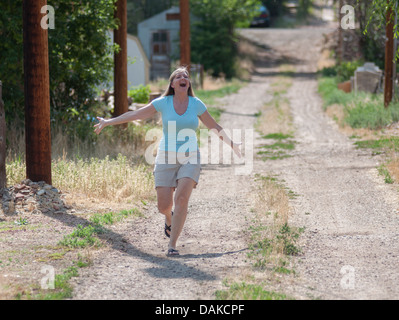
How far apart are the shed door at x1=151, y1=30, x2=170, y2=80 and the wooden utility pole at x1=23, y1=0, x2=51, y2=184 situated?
91.2 feet

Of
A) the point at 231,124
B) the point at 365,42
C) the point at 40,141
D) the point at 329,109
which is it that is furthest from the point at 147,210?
the point at 365,42

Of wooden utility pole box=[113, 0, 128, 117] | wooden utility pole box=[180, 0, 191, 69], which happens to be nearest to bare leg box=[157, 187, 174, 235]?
wooden utility pole box=[113, 0, 128, 117]

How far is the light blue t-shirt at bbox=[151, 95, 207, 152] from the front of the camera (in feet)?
21.3

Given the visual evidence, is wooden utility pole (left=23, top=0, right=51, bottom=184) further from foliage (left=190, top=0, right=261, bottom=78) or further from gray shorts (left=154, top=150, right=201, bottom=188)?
foliage (left=190, top=0, right=261, bottom=78)

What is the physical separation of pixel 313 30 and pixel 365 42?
24809mm

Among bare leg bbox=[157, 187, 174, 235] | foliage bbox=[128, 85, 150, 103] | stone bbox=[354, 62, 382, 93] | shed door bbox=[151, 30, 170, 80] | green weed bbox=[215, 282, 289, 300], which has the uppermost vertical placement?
shed door bbox=[151, 30, 170, 80]

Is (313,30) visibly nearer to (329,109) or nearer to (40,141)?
(329,109)

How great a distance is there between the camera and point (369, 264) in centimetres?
629

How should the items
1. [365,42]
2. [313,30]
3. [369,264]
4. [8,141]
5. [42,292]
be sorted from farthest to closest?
1. [313,30]
2. [365,42]
3. [8,141]
4. [369,264]
5. [42,292]

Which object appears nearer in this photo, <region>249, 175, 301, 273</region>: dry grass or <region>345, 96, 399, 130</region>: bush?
<region>249, 175, 301, 273</region>: dry grass

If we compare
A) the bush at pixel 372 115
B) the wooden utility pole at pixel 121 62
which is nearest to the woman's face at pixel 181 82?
the wooden utility pole at pixel 121 62

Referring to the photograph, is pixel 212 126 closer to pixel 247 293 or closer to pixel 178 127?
pixel 178 127

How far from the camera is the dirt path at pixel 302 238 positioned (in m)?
5.57

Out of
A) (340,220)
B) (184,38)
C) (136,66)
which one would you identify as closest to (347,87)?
(184,38)
